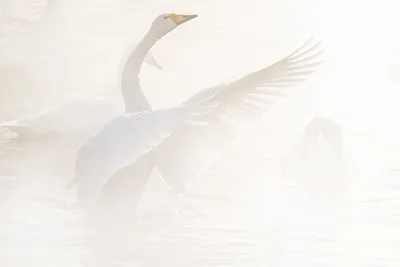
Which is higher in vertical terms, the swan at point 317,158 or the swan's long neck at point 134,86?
the swan's long neck at point 134,86

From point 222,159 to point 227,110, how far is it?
6.92 ft

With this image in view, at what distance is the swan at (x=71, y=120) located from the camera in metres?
7.57

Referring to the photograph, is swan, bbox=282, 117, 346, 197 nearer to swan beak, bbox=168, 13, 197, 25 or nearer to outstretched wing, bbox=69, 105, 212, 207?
swan beak, bbox=168, 13, 197, 25

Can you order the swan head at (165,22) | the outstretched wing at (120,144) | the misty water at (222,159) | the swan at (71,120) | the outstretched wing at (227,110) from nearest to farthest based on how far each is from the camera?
the outstretched wing at (120,144), the outstretched wing at (227,110), the misty water at (222,159), the swan head at (165,22), the swan at (71,120)

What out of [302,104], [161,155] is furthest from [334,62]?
[161,155]

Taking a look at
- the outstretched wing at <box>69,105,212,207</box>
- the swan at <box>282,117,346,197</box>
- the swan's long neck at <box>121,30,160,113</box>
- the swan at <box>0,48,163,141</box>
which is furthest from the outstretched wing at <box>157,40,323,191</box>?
the swan at <box>0,48,163,141</box>

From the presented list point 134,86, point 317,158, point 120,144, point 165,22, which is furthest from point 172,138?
point 317,158

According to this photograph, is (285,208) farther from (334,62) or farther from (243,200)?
(334,62)

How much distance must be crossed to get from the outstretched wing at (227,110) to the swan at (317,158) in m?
1.55

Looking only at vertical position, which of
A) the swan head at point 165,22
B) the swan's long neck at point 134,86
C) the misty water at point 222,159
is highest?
the swan head at point 165,22

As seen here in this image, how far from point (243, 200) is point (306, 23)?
8.49 metres

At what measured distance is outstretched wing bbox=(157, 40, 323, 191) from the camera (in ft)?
18.3

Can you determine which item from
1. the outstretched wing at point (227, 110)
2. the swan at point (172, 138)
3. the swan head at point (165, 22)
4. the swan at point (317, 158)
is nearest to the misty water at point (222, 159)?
the swan at point (317, 158)

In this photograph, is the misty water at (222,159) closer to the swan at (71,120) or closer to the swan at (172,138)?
the swan at (71,120)
